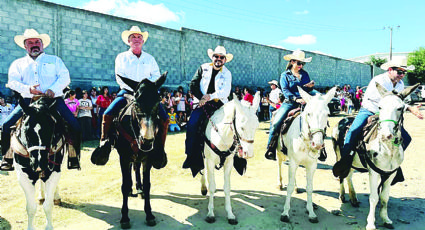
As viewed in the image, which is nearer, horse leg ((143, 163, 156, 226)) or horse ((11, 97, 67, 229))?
horse ((11, 97, 67, 229))

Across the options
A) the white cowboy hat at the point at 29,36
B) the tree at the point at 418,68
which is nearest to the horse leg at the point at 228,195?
the white cowboy hat at the point at 29,36

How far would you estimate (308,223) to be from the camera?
4.19 m

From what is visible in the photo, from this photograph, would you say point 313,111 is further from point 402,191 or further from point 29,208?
point 29,208

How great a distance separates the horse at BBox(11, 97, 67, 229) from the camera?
10.7 feet

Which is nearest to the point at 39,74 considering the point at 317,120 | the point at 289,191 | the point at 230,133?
the point at 230,133

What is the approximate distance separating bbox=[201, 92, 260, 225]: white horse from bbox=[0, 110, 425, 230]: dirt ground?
0.62 m

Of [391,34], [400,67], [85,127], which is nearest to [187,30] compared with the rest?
[85,127]

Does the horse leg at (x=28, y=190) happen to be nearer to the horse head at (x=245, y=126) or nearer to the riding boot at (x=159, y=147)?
the riding boot at (x=159, y=147)

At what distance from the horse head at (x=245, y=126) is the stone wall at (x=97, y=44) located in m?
11.3

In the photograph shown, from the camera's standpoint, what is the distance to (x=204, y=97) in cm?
464

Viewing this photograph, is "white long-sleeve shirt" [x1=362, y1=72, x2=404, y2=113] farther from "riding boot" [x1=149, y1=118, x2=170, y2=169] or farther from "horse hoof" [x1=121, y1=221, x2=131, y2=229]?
"horse hoof" [x1=121, y1=221, x2=131, y2=229]

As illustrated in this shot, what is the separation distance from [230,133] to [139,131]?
4.53ft

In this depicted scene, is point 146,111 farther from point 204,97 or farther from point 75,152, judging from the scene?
point 75,152

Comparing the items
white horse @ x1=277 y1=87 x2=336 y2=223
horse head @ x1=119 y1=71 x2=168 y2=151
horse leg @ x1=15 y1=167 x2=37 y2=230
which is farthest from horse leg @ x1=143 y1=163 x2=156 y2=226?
white horse @ x1=277 y1=87 x2=336 y2=223
